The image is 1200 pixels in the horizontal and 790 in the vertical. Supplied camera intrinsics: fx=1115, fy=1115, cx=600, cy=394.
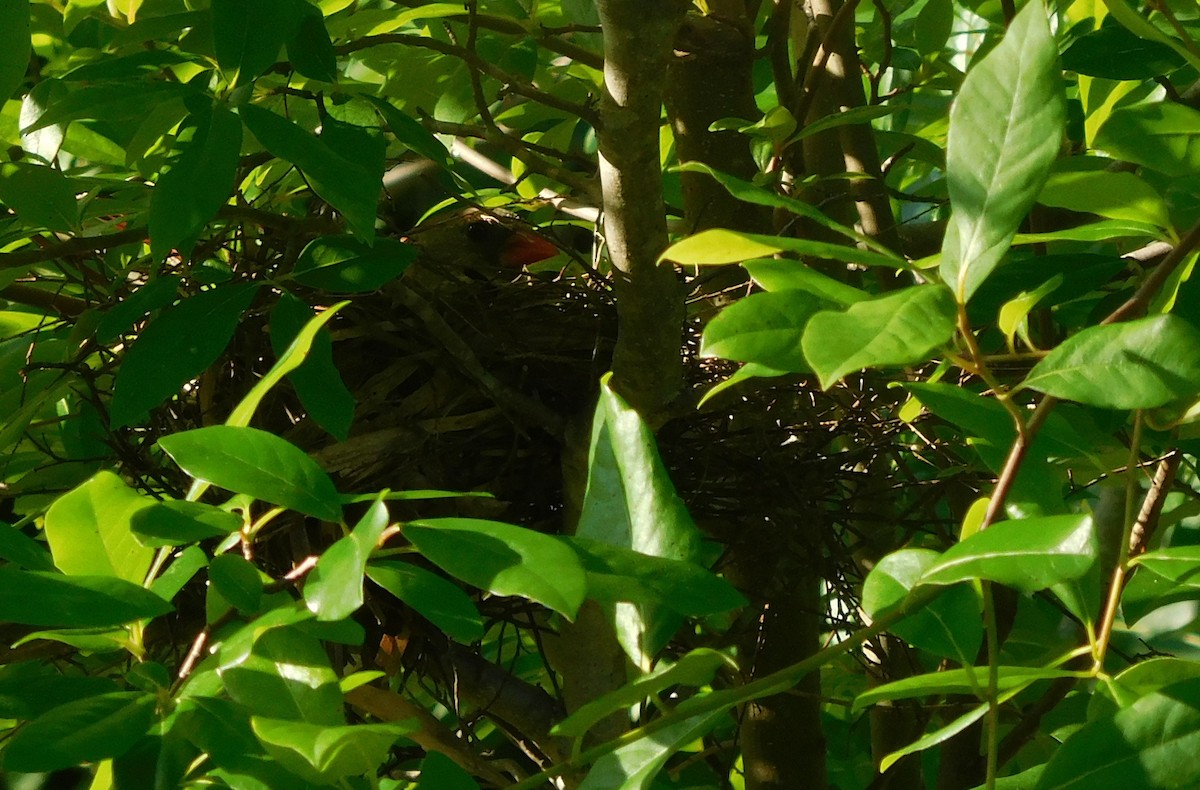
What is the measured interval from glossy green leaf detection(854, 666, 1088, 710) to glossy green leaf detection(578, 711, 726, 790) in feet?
0.18

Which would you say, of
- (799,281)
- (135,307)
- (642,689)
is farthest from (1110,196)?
(135,307)

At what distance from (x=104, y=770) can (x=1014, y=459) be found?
1.19 feet

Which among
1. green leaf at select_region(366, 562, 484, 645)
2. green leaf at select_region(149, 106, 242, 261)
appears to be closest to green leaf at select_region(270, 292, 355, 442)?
green leaf at select_region(149, 106, 242, 261)

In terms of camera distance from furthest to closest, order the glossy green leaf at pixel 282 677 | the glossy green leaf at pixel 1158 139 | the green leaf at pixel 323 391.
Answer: the green leaf at pixel 323 391, the glossy green leaf at pixel 1158 139, the glossy green leaf at pixel 282 677

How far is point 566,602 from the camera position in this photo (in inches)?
12.6

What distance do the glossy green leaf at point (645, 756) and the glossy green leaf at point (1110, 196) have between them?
252 mm

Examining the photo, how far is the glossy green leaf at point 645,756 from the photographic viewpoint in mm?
370

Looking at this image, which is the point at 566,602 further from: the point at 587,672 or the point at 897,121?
the point at 897,121

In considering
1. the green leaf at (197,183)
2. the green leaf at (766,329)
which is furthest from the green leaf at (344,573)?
the green leaf at (197,183)

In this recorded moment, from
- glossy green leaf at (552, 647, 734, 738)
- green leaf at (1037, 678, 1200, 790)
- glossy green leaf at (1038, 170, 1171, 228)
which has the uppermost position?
glossy green leaf at (1038, 170, 1171, 228)

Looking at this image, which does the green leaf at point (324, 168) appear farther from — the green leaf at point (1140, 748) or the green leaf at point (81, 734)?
the green leaf at point (1140, 748)

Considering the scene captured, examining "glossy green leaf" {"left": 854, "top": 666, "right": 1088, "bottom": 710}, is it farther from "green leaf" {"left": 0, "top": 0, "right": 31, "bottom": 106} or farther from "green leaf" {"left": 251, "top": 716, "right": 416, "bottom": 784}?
"green leaf" {"left": 0, "top": 0, "right": 31, "bottom": 106}

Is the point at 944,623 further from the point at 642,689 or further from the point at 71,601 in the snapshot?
the point at 71,601

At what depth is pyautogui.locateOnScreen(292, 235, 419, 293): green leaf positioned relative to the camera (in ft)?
2.10
